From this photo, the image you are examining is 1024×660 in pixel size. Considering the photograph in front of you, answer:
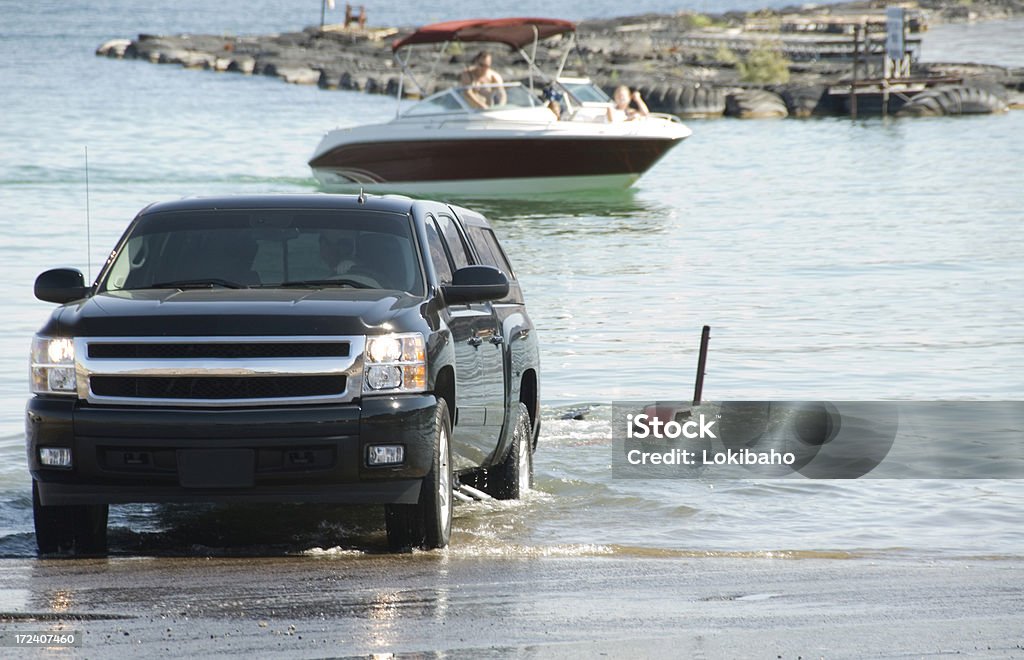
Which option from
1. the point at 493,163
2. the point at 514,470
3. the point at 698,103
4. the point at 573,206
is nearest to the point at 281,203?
the point at 514,470

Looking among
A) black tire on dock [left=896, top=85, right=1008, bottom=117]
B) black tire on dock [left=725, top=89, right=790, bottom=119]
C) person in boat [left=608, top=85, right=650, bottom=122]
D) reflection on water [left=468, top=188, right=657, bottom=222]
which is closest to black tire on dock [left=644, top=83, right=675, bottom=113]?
black tire on dock [left=725, top=89, right=790, bottom=119]

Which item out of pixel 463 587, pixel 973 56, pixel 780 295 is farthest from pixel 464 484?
pixel 973 56

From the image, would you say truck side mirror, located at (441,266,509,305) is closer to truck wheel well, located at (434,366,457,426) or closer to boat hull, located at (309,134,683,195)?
truck wheel well, located at (434,366,457,426)

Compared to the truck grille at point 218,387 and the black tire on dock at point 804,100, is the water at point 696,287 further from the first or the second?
the black tire on dock at point 804,100

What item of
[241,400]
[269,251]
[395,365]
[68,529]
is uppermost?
[269,251]

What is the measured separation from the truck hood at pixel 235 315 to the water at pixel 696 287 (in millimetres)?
1216

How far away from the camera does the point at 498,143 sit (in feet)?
113

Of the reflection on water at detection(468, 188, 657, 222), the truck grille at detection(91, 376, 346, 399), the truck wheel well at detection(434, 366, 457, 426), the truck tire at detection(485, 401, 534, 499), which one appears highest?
the truck grille at detection(91, 376, 346, 399)

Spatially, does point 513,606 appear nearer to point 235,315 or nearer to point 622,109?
point 235,315

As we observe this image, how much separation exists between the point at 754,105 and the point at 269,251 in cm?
5359

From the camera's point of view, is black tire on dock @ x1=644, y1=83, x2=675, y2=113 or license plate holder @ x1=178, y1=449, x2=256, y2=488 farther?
black tire on dock @ x1=644, y1=83, x2=675, y2=113

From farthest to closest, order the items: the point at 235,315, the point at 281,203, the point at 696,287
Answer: the point at 696,287
the point at 281,203
the point at 235,315

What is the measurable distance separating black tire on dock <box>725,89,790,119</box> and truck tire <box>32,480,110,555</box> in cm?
5393

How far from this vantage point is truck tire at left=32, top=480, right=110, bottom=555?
8016 millimetres
